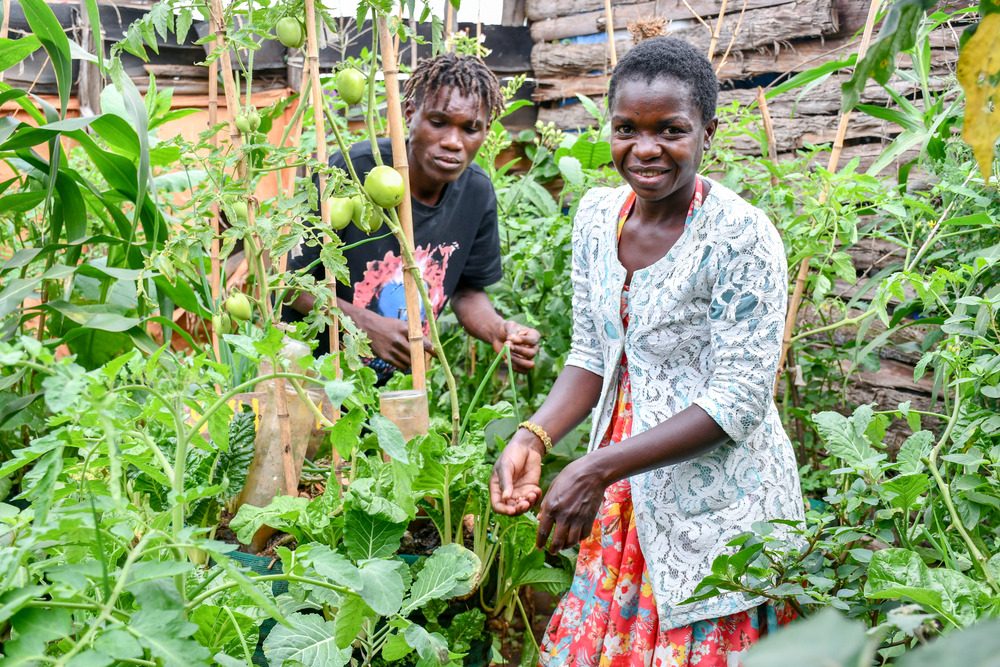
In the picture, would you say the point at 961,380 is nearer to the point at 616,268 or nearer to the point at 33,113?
the point at 616,268

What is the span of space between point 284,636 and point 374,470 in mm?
290

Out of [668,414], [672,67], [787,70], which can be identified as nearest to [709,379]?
[668,414]

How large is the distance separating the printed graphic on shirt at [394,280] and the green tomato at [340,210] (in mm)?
894

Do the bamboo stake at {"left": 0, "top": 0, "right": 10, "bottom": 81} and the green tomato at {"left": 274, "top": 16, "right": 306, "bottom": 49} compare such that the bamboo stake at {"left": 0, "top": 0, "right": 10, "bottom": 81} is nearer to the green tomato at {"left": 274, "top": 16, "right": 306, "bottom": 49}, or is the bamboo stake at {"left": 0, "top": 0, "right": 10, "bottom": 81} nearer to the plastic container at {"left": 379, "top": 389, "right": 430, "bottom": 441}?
the green tomato at {"left": 274, "top": 16, "right": 306, "bottom": 49}

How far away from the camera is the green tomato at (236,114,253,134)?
5.20 ft

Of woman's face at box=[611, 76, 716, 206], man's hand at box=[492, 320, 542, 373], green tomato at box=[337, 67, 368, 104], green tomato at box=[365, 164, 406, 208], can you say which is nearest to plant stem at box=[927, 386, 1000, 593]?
woman's face at box=[611, 76, 716, 206]

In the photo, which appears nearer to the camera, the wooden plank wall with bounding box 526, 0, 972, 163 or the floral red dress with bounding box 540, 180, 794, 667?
the floral red dress with bounding box 540, 180, 794, 667

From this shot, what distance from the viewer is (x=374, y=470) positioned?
147cm

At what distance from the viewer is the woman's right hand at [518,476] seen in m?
1.64

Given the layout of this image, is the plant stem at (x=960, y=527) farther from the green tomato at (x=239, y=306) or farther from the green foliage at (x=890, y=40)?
the green tomato at (x=239, y=306)

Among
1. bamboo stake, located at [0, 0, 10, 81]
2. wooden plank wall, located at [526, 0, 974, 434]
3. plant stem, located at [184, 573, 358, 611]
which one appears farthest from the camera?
wooden plank wall, located at [526, 0, 974, 434]

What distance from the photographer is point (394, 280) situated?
249 centimetres

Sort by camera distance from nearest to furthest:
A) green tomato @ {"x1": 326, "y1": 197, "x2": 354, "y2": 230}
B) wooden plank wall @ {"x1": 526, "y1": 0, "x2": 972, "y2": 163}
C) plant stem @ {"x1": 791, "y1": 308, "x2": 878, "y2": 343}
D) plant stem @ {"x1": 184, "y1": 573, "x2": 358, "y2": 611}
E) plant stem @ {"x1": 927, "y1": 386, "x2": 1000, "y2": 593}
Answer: plant stem @ {"x1": 184, "y1": 573, "x2": 358, "y2": 611}, plant stem @ {"x1": 927, "y1": 386, "x2": 1000, "y2": 593}, green tomato @ {"x1": 326, "y1": 197, "x2": 354, "y2": 230}, plant stem @ {"x1": 791, "y1": 308, "x2": 878, "y2": 343}, wooden plank wall @ {"x1": 526, "y1": 0, "x2": 972, "y2": 163}

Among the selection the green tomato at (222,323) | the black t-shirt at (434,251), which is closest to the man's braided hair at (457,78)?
the black t-shirt at (434,251)
